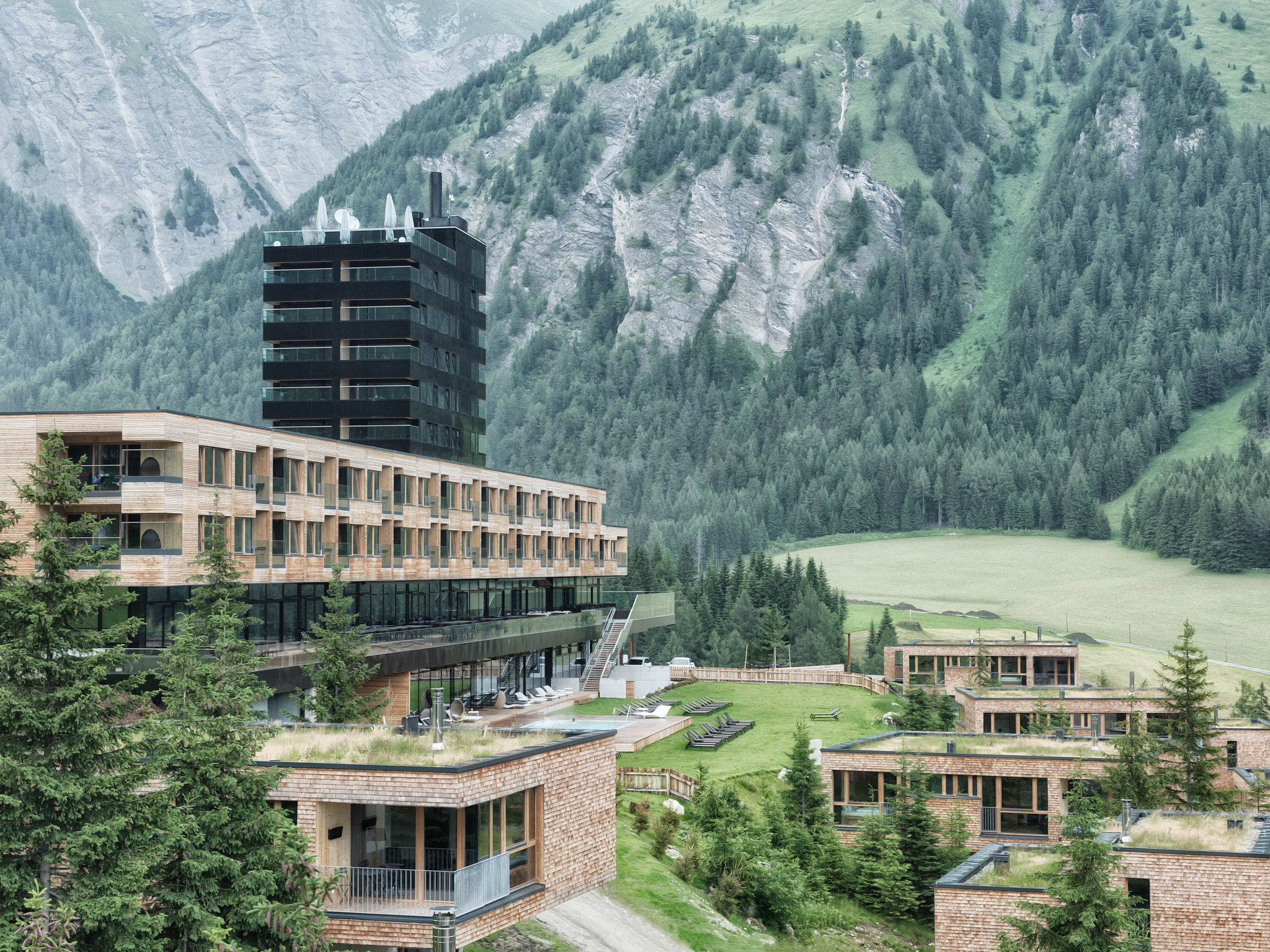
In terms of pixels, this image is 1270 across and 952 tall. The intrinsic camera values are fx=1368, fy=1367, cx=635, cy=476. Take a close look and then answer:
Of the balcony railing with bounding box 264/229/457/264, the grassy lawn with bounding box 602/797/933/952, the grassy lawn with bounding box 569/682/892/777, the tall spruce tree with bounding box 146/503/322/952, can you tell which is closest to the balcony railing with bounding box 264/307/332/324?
the balcony railing with bounding box 264/229/457/264

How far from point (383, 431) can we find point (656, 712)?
1131 inches

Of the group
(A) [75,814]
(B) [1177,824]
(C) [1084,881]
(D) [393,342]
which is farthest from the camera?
(D) [393,342]

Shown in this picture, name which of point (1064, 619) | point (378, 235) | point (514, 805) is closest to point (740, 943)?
point (514, 805)

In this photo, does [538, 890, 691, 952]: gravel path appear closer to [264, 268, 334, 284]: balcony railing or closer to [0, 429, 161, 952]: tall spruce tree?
[0, 429, 161, 952]: tall spruce tree

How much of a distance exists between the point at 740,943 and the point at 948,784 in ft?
54.8

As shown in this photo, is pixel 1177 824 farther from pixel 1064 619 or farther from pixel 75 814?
pixel 1064 619

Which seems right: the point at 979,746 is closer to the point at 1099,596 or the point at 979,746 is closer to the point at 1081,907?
the point at 1081,907

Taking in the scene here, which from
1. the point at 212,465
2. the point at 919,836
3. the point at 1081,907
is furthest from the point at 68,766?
the point at 919,836

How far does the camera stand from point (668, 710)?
78.4 metres

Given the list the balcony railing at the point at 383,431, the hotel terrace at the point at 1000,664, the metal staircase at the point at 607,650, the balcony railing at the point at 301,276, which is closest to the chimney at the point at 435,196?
the balcony railing at the point at 301,276

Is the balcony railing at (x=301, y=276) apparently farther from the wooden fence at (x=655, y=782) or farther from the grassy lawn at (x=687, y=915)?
the grassy lawn at (x=687, y=915)

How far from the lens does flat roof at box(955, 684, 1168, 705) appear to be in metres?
72.8

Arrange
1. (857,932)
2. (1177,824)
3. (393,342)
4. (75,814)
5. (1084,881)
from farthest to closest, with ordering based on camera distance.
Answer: (393,342) → (857,932) → (1177,824) → (1084,881) → (75,814)

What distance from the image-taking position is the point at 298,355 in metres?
90.6
